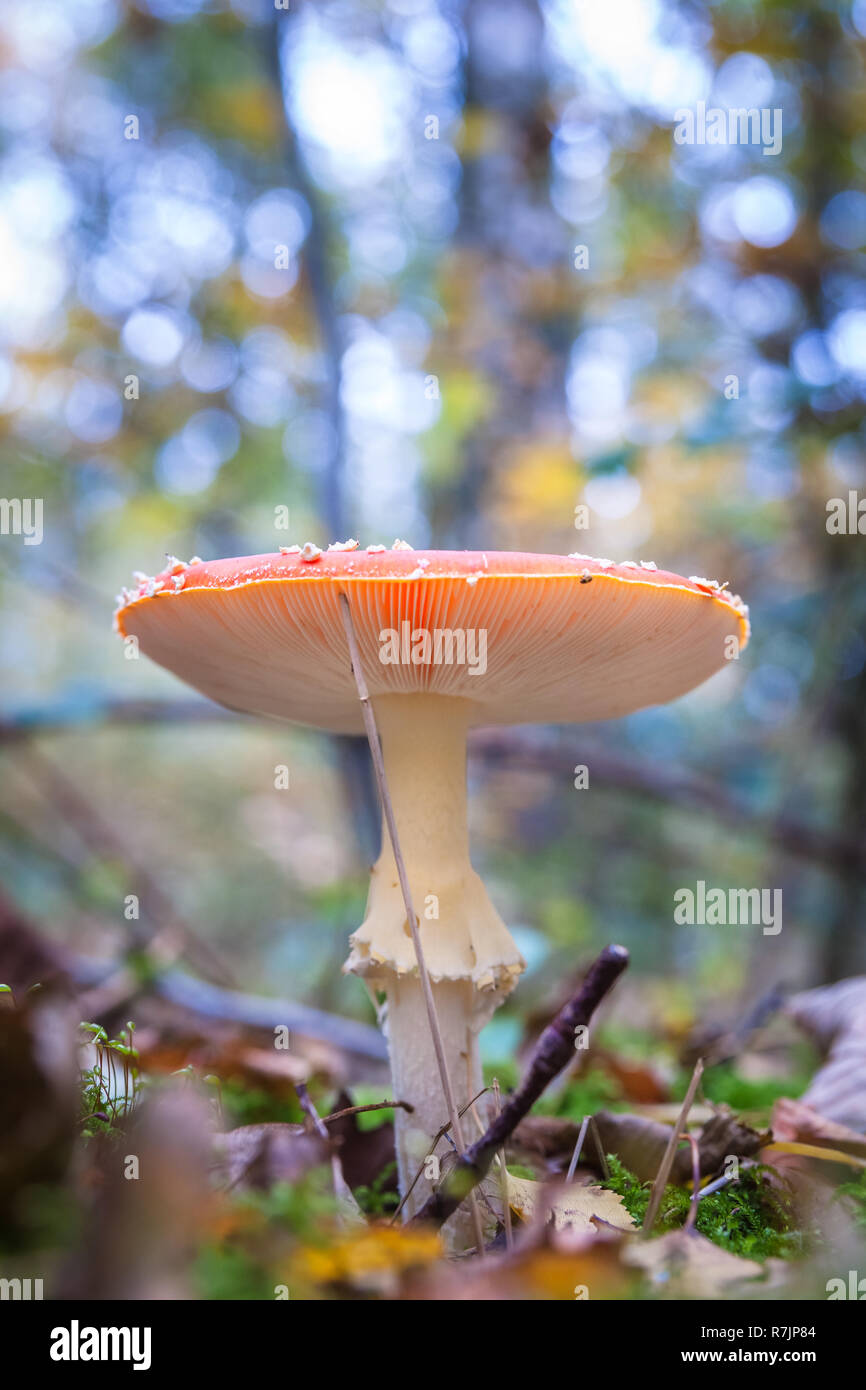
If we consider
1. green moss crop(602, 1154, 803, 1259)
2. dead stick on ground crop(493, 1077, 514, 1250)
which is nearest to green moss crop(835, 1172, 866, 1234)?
green moss crop(602, 1154, 803, 1259)

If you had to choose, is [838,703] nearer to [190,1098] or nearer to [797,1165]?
[797,1165]

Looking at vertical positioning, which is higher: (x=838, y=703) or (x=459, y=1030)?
(x=838, y=703)

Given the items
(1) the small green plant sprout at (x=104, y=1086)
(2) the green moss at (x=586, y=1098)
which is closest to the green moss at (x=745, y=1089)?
(2) the green moss at (x=586, y=1098)

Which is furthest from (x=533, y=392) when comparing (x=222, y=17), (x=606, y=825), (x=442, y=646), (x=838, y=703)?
(x=442, y=646)

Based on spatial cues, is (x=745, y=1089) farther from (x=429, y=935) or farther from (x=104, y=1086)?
(x=104, y=1086)

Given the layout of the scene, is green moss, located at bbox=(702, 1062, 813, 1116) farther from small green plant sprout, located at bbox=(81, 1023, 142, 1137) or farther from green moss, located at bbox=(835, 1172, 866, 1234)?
small green plant sprout, located at bbox=(81, 1023, 142, 1137)
